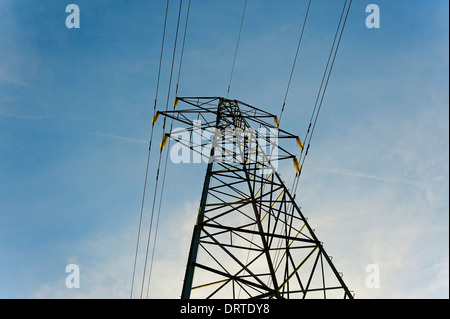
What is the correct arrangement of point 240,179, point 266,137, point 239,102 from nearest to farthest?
point 240,179, point 266,137, point 239,102

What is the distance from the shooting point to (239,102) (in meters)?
12.0
